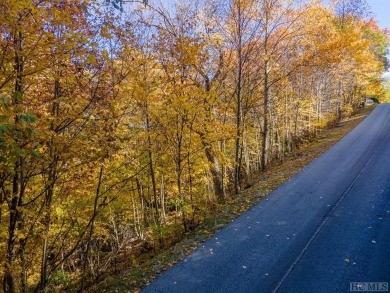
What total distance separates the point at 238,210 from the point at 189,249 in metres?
2.91

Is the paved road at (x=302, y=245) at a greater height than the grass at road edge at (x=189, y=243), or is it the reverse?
the paved road at (x=302, y=245)

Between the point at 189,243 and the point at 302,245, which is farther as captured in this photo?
the point at 189,243

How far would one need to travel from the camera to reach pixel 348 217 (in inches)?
309

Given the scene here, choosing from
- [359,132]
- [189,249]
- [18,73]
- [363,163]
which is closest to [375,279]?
[189,249]

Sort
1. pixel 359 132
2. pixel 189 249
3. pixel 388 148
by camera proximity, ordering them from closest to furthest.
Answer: pixel 189 249, pixel 388 148, pixel 359 132

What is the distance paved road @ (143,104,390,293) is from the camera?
5602 millimetres

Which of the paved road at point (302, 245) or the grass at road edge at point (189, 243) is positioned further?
the grass at road edge at point (189, 243)

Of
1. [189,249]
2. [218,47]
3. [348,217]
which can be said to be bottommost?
[189,249]

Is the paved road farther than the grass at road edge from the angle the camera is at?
No

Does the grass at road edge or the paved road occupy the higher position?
the paved road

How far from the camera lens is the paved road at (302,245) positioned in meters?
5.60

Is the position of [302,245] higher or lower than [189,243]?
higher

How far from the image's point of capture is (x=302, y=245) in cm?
680

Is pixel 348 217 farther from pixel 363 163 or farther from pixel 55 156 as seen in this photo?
pixel 55 156
